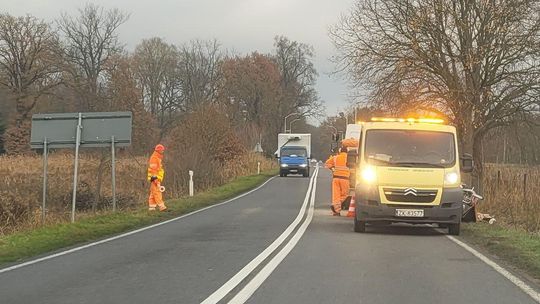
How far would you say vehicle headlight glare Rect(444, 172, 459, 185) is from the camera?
1423 centimetres

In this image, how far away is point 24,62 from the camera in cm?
6325

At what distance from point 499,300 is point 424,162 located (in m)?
7.22

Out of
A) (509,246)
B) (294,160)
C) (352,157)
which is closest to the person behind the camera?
A: (509,246)

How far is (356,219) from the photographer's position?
14625mm

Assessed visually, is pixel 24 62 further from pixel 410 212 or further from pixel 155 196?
pixel 410 212

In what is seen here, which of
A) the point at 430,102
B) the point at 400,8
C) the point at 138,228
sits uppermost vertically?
the point at 400,8

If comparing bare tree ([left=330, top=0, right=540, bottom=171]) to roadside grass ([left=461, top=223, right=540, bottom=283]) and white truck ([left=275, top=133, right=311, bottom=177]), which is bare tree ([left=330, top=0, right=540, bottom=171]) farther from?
white truck ([left=275, top=133, right=311, bottom=177])

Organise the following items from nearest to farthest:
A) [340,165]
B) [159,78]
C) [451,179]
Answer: [451,179] → [340,165] → [159,78]

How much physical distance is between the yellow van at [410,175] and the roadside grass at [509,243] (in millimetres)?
757

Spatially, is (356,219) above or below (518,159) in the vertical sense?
below

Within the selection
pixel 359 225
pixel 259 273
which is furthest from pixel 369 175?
pixel 259 273

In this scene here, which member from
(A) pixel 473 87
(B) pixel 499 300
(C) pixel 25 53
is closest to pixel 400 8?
(A) pixel 473 87

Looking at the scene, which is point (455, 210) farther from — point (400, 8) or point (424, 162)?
point (400, 8)

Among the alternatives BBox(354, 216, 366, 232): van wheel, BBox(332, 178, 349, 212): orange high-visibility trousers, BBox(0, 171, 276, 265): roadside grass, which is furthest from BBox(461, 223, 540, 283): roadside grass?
BBox(0, 171, 276, 265): roadside grass
